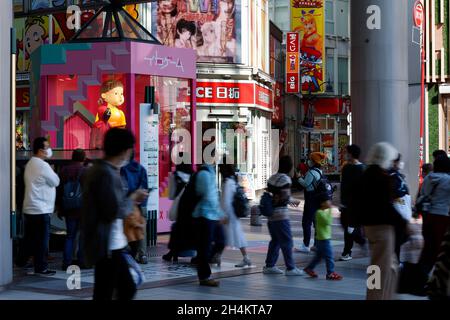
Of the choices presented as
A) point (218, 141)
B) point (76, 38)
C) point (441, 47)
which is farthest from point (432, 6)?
point (76, 38)

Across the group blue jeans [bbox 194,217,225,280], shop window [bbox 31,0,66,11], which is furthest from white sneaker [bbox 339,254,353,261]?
shop window [bbox 31,0,66,11]

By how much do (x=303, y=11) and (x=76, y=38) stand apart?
107 ft

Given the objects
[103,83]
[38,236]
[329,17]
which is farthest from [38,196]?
[329,17]

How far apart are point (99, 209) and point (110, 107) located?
10.1 metres

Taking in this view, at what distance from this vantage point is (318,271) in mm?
12555

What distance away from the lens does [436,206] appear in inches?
445

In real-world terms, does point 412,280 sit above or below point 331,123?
below

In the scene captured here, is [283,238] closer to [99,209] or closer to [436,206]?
[436,206]

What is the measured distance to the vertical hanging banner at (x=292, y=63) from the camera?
143ft

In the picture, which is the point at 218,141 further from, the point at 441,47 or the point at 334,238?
the point at 334,238

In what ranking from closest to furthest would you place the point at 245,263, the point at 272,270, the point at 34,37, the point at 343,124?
1. the point at 272,270
2. the point at 245,263
3. the point at 34,37
4. the point at 343,124

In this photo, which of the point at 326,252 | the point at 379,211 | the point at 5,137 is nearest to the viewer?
the point at 379,211

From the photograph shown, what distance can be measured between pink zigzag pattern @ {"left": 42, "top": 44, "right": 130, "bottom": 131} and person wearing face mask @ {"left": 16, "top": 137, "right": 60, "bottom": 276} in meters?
4.97
